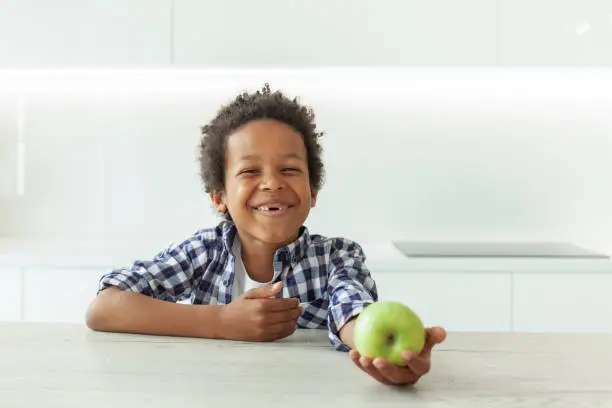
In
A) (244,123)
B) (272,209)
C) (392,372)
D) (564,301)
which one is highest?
(244,123)

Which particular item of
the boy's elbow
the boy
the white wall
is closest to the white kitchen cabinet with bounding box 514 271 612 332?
the white wall

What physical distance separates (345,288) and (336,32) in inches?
56.2

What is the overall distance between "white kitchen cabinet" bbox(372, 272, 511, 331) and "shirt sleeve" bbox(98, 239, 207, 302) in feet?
3.06

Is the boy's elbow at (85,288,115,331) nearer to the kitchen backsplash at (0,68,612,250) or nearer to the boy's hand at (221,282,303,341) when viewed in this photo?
the boy's hand at (221,282,303,341)

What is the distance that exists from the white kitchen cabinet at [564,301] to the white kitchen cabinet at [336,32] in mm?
725

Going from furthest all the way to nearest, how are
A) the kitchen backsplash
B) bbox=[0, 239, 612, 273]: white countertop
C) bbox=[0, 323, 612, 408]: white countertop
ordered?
1. the kitchen backsplash
2. bbox=[0, 239, 612, 273]: white countertop
3. bbox=[0, 323, 612, 408]: white countertop

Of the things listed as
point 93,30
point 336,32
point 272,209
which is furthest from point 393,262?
point 93,30

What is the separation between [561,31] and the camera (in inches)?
94.0

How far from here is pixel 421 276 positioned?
222 cm

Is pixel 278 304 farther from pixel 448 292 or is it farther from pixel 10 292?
pixel 10 292

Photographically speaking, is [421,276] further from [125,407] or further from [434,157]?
[125,407]

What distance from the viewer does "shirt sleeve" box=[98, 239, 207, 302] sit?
1.27 meters

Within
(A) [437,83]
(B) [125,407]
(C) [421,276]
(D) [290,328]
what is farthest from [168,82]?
(B) [125,407]

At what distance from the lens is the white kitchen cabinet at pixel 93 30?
2439 mm
